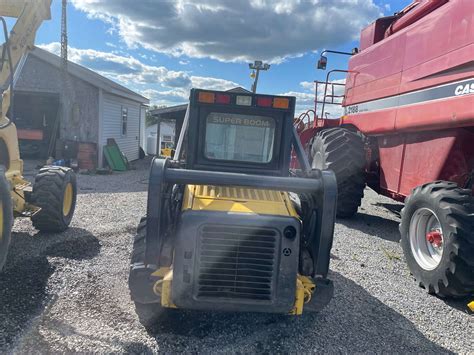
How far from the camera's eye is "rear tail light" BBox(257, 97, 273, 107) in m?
3.77

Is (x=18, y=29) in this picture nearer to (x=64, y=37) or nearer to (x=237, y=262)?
(x=237, y=262)

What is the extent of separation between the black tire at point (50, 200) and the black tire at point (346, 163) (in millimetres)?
4419

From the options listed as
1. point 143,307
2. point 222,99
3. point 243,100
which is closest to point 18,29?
point 222,99

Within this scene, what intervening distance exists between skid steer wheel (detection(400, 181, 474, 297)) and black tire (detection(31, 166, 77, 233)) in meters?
4.68

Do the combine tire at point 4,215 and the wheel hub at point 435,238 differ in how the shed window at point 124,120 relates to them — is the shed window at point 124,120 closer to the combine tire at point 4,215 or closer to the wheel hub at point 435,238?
the combine tire at point 4,215

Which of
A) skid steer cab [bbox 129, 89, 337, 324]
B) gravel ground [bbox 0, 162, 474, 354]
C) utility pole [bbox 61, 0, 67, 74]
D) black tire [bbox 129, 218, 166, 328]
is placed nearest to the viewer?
skid steer cab [bbox 129, 89, 337, 324]

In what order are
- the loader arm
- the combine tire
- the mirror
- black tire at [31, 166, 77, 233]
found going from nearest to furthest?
the combine tire < the loader arm < black tire at [31, 166, 77, 233] < the mirror

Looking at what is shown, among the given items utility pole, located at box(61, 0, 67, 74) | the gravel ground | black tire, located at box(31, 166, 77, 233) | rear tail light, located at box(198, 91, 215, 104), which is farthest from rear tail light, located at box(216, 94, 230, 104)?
utility pole, located at box(61, 0, 67, 74)

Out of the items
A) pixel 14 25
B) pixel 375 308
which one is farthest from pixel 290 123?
pixel 14 25

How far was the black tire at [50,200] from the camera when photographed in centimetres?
527

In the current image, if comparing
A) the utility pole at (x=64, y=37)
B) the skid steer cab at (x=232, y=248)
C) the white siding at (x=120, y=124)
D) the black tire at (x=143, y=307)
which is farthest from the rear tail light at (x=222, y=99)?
the utility pole at (x=64, y=37)

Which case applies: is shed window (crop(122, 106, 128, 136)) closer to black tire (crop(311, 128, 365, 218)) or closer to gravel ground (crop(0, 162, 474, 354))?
black tire (crop(311, 128, 365, 218))

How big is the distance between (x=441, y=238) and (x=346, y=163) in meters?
2.68

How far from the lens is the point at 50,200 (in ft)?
17.4
